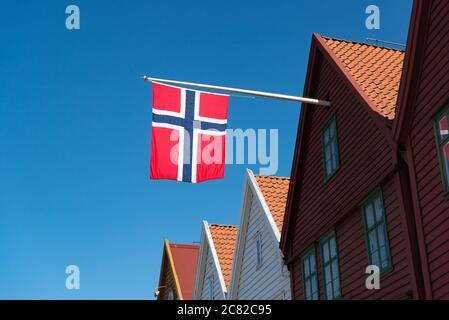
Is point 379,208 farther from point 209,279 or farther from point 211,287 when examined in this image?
point 209,279

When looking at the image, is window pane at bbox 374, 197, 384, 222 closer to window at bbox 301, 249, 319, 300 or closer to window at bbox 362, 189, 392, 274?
window at bbox 362, 189, 392, 274

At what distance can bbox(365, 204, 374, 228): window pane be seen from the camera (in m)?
16.6

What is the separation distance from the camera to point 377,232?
16.3 m

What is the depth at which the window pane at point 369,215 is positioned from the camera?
16609mm

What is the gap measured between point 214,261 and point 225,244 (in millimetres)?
1445

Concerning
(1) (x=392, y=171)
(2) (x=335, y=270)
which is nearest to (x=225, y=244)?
(2) (x=335, y=270)

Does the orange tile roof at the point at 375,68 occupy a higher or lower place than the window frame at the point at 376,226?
higher

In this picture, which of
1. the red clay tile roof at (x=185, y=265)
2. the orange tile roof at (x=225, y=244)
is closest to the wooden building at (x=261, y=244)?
the orange tile roof at (x=225, y=244)

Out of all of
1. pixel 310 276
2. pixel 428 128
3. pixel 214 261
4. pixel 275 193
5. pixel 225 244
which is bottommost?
pixel 310 276

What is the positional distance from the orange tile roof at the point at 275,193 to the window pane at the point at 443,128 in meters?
10.0

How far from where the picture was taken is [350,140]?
58.2 ft

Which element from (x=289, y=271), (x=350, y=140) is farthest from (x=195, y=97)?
(x=289, y=271)

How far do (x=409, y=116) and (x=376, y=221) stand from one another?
8.75 feet

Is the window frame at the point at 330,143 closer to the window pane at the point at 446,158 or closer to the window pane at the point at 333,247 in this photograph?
the window pane at the point at 333,247
